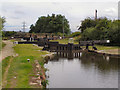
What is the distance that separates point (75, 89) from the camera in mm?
23328

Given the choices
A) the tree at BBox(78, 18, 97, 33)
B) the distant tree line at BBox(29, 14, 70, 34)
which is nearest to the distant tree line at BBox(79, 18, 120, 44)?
the tree at BBox(78, 18, 97, 33)

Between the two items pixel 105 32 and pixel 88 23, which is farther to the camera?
pixel 88 23

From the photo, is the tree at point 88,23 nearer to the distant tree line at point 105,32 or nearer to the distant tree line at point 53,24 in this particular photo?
the distant tree line at point 105,32

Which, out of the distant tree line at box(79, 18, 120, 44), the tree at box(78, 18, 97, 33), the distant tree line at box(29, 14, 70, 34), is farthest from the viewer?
the distant tree line at box(29, 14, 70, 34)

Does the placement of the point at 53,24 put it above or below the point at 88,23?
above

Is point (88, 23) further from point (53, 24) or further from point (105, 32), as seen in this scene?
point (53, 24)

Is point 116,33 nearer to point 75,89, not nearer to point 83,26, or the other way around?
point 83,26

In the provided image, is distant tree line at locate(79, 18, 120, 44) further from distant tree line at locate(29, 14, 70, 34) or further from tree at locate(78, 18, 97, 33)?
distant tree line at locate(29, 14, 70, 34)

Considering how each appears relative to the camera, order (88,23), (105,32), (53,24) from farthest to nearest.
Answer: (53,24) → (88,23) → (105,32)

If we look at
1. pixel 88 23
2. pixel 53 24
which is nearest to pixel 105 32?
pixel 88 23

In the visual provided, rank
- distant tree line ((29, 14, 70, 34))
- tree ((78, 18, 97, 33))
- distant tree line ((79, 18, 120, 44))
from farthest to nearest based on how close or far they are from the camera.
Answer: distant tree line ((29, 14, 70, 34)) < tree ((78, 18, 97, 33)) < distant tree line ((79, 18, 120, 44))

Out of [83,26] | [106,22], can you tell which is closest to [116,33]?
[106,22]

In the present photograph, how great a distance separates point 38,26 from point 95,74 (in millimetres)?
130059

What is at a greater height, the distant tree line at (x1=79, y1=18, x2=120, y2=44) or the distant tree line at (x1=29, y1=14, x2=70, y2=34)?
the distant tree line at (x1=29, y1=14, x2=70, y2=34)
